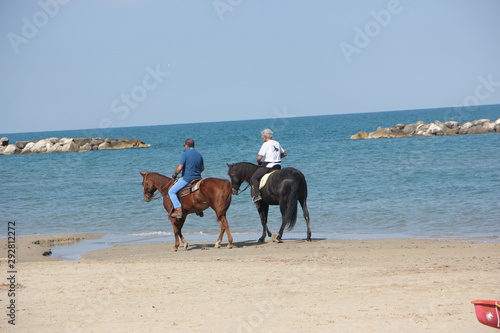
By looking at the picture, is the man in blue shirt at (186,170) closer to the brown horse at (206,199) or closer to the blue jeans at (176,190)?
the blue jeans at (176,190)

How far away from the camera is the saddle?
41.4ft

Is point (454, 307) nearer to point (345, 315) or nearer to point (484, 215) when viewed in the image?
point (345, 315)

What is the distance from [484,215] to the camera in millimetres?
16062

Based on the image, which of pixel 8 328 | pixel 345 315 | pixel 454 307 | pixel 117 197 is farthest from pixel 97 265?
pixel 117 197

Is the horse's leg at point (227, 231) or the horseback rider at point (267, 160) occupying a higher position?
the horseback rider at point (267, 160)

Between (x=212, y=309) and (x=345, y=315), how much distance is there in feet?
5.45

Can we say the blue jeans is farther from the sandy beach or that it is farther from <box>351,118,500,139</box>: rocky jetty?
<box>351,118,500,139</box>: rocky jetty

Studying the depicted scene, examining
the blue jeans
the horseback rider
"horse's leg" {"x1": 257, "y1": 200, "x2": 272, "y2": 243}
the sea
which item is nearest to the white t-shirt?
the horseback rider

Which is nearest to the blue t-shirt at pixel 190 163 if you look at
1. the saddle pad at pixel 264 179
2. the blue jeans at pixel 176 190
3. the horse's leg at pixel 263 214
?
the blue jeans at pixel 176 190

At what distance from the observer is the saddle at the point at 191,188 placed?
12633 millimetres

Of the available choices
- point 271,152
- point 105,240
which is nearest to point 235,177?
point 271,152

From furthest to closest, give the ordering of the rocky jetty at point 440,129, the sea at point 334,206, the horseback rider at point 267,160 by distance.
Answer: the rocky jetty at point 440,129 < the sea at point 334,206 < the horseback rider at point 267,160

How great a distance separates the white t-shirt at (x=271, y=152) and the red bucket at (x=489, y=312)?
25.7ft

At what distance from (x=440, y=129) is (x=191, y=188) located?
56.4 m
